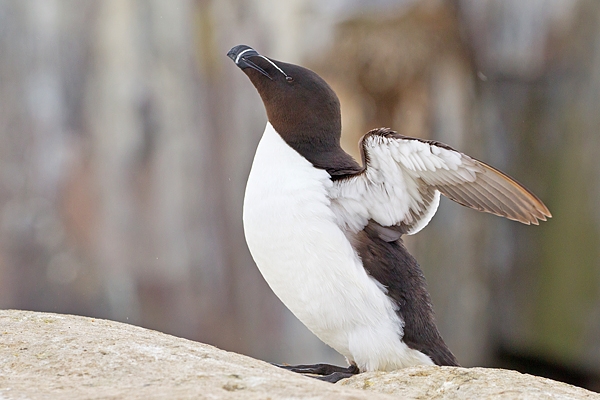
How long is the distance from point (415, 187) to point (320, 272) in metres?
0.51

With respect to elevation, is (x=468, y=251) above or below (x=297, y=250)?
above

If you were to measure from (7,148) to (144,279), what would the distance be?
1767 mm

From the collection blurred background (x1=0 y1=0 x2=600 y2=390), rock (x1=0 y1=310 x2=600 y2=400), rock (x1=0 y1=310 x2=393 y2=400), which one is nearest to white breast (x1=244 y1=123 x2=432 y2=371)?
rock (x1=0 y1=310 x2=600 y2=400)

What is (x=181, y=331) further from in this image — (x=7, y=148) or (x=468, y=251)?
(x=468, y=251)

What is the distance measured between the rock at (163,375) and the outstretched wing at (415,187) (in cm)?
63

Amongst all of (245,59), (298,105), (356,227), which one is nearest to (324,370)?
(356,227)

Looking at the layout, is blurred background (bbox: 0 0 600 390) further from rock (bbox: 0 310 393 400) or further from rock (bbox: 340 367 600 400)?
rock (bbox: 340 367 600 400)

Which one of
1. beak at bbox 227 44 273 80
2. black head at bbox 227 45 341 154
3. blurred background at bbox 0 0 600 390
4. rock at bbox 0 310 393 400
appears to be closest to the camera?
rock at bbox 0 310 393 400

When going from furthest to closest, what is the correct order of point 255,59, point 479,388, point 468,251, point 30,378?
1. point 468,251
2. point 255,59
3. point 479,388
4. point 30,378

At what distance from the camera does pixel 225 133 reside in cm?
769

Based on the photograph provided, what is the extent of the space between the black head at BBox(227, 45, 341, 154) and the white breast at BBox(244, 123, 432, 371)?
0.74ft

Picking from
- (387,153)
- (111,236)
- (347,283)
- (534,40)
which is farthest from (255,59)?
(534,40)

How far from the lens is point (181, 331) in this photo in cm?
738

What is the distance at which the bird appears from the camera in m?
2.90
